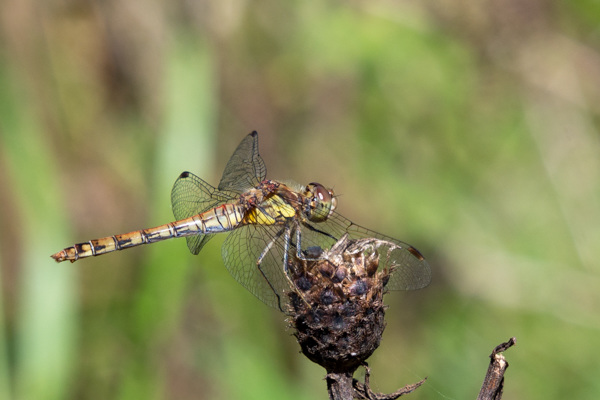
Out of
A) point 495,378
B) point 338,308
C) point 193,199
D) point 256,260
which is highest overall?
point 193,199

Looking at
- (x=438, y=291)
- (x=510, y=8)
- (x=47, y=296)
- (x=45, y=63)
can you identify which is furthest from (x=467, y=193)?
(x=45, y=63)

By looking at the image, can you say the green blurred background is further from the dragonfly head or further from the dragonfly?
the dragonfly head

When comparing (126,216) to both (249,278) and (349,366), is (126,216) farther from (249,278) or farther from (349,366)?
(349,366)

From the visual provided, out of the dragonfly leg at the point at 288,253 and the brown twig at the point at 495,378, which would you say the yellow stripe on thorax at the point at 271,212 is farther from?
the brown twig at the point at 495,378

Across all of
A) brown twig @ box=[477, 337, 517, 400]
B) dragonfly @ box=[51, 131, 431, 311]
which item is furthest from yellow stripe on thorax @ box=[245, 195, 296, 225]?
brown twig @ box=[477, 337, 517, 400]

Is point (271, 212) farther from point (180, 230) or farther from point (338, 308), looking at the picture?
point (338, 308)

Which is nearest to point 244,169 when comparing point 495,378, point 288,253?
point 288,253

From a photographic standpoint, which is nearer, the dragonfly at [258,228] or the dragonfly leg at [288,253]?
the dragonfly leg at [288,253]

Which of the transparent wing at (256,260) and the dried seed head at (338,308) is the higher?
the transparent wing at (256,260)

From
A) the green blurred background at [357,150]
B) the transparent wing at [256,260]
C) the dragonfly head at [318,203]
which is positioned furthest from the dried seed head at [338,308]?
the green blurred background at [357,150]
